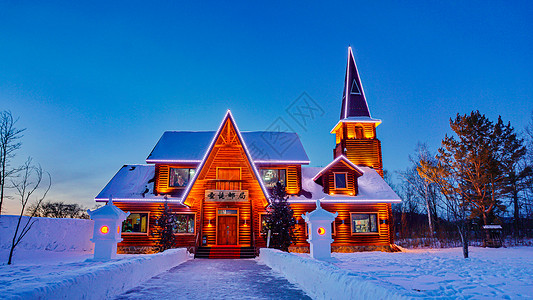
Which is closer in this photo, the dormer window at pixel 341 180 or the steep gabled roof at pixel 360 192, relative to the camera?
the steep gabled roof at pixel 360 192

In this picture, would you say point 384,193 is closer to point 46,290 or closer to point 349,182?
point 349,182

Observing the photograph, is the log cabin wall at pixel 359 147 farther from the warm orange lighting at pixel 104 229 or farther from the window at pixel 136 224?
the warm orange lighting at pixel 104 229

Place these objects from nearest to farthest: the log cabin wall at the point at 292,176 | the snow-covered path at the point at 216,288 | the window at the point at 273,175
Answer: the snow-covered path at the point at 216,288 → the log cabin wall at the point at 292,176 → the window at the point at 273,175

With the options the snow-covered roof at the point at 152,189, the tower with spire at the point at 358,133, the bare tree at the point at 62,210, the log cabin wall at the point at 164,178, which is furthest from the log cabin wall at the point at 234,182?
the bare tree at the point at 62,210

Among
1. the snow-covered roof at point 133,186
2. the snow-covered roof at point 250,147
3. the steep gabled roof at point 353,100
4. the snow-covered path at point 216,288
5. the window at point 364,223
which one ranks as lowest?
the snow-covered path at point 216,288

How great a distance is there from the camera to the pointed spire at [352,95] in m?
28.4

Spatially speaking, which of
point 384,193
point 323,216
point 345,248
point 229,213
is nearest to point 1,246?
point 229,213

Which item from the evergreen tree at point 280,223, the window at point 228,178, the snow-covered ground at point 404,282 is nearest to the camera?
the snow-covered ground at point 404,282

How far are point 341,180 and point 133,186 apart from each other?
44.4 feet

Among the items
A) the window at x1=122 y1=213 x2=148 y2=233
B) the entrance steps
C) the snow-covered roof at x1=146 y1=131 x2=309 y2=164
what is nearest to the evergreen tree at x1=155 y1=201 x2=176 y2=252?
the entrance steps

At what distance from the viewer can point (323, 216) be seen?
13750 millimetres

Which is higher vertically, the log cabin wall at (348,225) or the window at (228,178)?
the window at (228,178)

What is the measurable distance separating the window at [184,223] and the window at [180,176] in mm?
1988

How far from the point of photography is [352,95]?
29.2m
